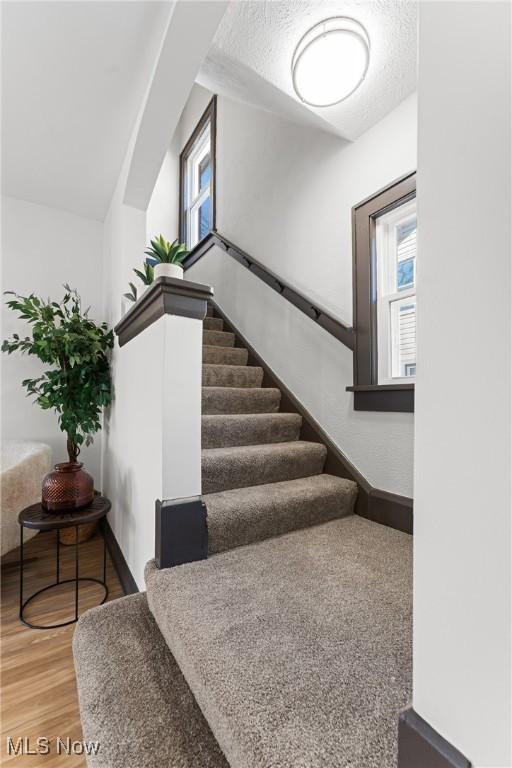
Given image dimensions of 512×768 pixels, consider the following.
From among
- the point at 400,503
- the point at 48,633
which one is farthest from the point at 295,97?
the point at 48,633

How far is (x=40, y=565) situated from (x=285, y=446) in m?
1.67

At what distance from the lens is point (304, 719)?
25.8 inches

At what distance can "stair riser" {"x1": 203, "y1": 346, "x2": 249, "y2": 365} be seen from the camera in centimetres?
272

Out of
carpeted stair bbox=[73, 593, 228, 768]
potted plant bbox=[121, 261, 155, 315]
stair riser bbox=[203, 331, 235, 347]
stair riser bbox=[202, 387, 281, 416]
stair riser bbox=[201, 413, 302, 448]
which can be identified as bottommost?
carpeted stair bbox=[73, 593, 228, 768]

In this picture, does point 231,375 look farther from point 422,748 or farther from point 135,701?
point 422,748

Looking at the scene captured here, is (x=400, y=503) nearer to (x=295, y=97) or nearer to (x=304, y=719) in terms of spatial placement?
(x=304, y=719)

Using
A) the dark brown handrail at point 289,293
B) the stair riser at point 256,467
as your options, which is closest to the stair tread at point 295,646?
the stair riser at point 256,467

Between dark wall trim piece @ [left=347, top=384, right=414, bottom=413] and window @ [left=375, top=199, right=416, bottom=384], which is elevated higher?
window @ [left=375, top=199, right=416, bottom=384]

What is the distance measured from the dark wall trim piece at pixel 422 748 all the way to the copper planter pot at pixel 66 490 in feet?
5.30

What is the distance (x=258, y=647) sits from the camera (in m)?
0.83

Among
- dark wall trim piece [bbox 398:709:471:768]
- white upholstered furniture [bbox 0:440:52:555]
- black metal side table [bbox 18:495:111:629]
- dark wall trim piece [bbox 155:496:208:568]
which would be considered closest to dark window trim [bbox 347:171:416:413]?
dark wall trim piece [bbox 155:496:208:568]

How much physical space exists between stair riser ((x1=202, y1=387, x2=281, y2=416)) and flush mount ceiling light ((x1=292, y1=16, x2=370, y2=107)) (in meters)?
1.54

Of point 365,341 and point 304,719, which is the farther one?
point 365,341

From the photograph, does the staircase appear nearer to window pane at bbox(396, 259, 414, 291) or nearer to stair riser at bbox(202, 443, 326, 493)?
stair riser at bbox(202, 443, 326, 493)
